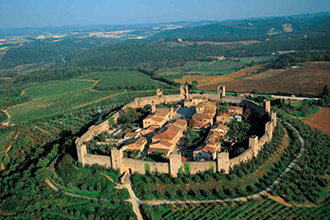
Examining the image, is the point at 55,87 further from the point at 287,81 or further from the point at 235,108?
the point at 287,81

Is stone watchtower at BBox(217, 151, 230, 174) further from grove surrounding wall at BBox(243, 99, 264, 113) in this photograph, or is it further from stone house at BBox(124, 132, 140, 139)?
grove surrounding wall at BBox(243, 99, 264, 113)

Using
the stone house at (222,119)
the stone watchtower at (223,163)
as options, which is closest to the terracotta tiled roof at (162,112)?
the stone house at (222,119)

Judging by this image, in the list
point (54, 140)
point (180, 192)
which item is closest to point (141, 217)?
point (180, 192)

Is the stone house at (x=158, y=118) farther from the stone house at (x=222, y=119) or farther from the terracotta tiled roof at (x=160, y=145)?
the terracotta tiled roof at (x=160, y=145)

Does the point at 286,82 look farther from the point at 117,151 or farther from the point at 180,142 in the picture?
the point at 117,151

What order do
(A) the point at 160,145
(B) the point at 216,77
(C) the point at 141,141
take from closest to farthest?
(A) the point at 160,145
(C) the point at 141,141
(B) the point at 216,77

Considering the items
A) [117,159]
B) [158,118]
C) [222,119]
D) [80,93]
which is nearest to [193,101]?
[222,119]

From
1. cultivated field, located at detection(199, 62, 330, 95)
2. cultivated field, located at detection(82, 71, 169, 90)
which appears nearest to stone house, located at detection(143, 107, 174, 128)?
cultivated field, located at detection(199, 62, 330, 95)
